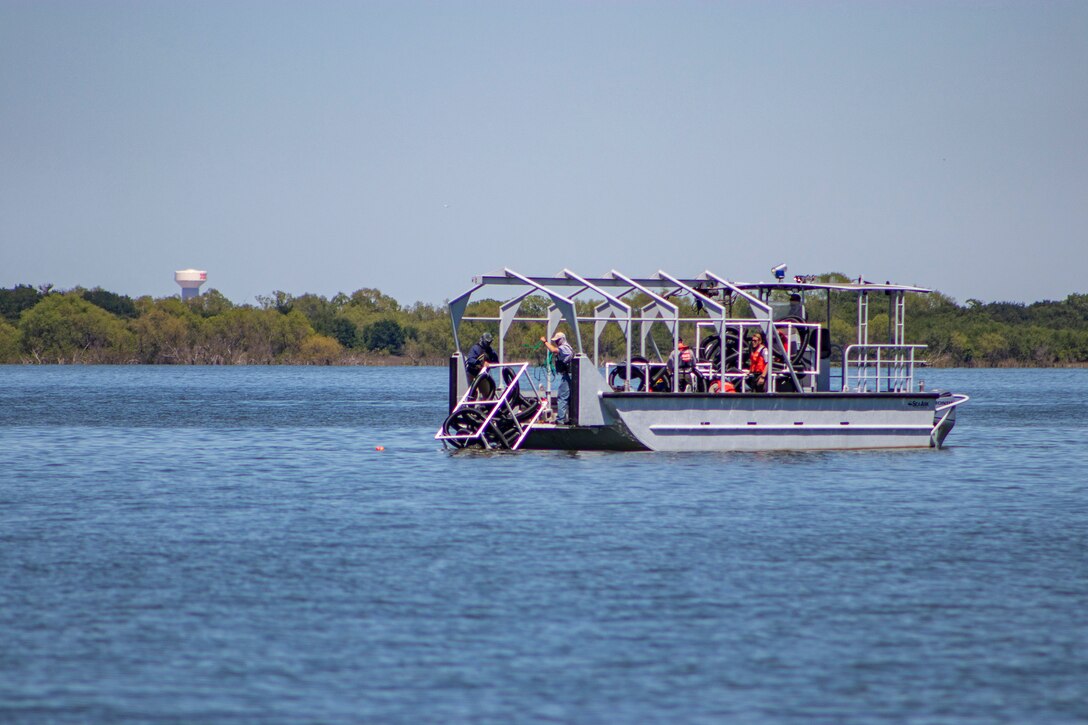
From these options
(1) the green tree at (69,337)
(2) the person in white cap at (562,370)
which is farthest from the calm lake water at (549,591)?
(1) the green tree at (69,337)

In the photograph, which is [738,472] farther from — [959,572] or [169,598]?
[169,598]

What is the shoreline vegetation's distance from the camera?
5659 inches

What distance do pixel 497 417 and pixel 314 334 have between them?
14139 cm

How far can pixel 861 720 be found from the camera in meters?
10.3

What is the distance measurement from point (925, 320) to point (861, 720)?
142m

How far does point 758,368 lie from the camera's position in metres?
28.5

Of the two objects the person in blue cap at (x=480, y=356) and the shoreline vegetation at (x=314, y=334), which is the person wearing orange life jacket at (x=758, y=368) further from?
the shoreline vegetation at (x=314, y=334)

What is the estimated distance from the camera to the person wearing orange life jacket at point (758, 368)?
28422 mm

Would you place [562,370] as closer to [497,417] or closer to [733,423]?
[497,417]

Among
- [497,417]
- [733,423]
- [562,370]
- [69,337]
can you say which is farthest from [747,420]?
[69,337]

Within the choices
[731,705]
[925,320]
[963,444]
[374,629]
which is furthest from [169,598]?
[925,320]

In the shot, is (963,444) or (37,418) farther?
(37,418)

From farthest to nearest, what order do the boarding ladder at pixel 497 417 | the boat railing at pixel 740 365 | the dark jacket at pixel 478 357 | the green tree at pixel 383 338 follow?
the green tree at pixel 383 338 → the dark jacket at pixel 478 357 → the boarding ladder at pixel 497 417 → the boat railing at pixel 740 365

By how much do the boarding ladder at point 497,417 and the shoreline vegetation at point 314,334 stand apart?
105647 millimetres
